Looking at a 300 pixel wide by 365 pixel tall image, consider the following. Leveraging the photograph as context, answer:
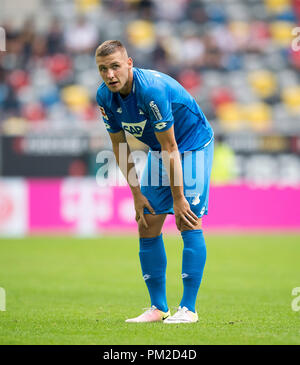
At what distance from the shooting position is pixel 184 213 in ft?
17.6

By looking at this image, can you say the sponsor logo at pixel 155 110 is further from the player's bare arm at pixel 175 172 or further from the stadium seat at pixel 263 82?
the stadium seat at pixel 263 82

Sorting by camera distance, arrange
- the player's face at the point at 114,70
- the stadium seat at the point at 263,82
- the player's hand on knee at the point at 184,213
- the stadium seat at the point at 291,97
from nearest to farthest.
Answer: the player's face at the point at 114,70
the player's hand on knee at the point at 184,213
the stadium seat at the point at 291,97
the stadium seat at the point at 263,82

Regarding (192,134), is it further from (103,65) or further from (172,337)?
(172,337)

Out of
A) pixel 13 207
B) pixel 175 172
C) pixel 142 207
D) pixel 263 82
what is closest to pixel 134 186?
pixel 142 207

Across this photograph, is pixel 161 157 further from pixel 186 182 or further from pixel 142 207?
pixel 142 207

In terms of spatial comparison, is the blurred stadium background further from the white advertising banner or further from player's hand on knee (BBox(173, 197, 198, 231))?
player's hand on knee (BBox(173, 197, 198, 231))

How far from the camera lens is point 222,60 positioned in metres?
19.6

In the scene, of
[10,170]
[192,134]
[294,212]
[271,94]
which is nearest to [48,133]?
[10,170]

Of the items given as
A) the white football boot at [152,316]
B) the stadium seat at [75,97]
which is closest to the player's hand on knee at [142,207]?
the white football boot at [152,316]

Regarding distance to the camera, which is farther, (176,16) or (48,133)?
(176,16)

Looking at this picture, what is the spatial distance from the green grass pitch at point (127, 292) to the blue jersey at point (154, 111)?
1.44 m

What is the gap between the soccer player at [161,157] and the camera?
5.20m
